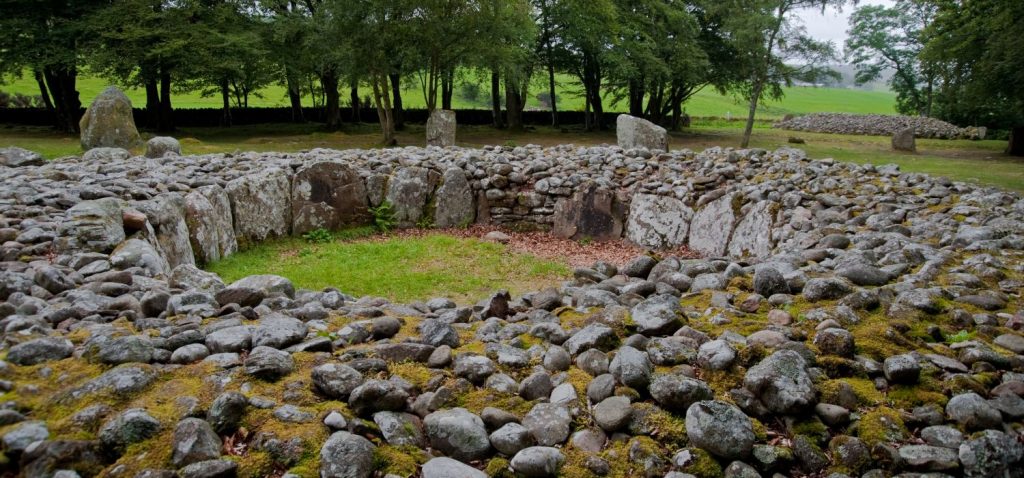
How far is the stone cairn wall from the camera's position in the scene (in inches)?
115

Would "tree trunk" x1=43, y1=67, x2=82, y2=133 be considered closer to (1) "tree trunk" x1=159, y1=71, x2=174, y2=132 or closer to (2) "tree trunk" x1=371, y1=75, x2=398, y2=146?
(1) "tree trunk" x1=159, y1=71, x2=174, y2=132

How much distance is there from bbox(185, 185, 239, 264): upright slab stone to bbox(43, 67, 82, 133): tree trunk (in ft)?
59.4

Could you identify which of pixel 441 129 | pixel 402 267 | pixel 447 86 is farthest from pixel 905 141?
pixel 402 267

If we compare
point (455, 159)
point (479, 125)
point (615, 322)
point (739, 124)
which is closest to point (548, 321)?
point (615, 322)

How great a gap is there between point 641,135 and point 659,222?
6409 mm

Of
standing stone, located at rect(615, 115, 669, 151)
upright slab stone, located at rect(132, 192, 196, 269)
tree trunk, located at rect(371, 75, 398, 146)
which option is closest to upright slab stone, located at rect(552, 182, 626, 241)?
standing stone, located at rect(615, 115, 669, 151)

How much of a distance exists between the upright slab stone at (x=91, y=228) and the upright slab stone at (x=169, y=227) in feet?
1.84

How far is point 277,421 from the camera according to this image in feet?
10.0

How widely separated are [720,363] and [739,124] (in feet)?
136

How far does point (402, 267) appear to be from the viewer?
9289 mm

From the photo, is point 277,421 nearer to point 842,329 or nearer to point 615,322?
point 615,322

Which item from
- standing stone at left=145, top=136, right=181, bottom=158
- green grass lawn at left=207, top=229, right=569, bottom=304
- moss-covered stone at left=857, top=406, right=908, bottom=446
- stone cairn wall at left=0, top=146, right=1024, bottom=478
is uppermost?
standing stone at left=145, top=136, right=181, bottom=158

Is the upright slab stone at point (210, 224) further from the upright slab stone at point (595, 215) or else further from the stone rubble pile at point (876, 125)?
the stone rubble pile at point (876, 125)

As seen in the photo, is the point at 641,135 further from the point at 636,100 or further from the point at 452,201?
the point at 636,100
